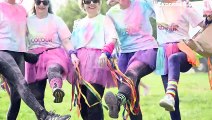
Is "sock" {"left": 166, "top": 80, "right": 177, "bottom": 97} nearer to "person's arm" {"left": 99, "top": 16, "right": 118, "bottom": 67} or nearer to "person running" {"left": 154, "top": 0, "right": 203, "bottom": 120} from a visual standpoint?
"person running" {"left": 154, "top": 0, "right": 203, "bottom": 120}

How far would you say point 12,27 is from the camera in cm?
588

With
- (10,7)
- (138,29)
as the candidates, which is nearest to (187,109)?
(138,29)

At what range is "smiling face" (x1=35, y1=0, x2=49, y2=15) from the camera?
6094 mm

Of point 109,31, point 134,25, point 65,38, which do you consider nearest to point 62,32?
point 65,38

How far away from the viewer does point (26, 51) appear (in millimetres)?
5992

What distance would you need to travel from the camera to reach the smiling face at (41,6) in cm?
609

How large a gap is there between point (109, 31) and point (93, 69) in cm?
48

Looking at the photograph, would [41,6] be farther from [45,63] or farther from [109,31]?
[109,31]

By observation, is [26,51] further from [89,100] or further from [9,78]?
[89,100]

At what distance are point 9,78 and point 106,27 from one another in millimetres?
1271

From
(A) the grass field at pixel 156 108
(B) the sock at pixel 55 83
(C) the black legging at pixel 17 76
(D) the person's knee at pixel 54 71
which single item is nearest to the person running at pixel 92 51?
(D) the person's knee at pixel 54 71

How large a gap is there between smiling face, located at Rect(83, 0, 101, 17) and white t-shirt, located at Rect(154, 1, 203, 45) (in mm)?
716

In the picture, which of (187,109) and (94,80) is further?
(187,109)

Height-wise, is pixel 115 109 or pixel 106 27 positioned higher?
pixel 106 27
